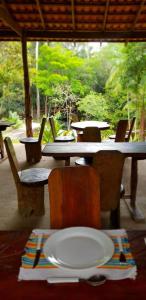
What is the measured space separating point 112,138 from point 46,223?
2.98m

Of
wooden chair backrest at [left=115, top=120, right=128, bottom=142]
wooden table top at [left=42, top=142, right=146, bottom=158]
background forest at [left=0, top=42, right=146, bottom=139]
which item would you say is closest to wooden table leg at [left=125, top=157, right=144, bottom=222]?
A: wooden table top at [left=42, top=142, right=146, bottom=158]

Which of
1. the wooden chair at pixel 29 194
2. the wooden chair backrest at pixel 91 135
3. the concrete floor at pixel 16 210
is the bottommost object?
the concrete floor at pixel 16 210

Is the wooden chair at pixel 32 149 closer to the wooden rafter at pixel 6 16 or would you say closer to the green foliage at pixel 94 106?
the wooden rafter at pixel 6 16

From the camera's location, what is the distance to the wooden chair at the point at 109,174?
2084 mm

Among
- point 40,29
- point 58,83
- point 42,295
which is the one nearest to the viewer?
point 42,295

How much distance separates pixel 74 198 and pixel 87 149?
1577mm

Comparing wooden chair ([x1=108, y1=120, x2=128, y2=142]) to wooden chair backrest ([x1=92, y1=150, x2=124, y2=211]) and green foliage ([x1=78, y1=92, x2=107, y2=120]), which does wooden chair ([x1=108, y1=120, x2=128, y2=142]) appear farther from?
green foliage ([x1=78, y1=92, x2=107, y2=120])

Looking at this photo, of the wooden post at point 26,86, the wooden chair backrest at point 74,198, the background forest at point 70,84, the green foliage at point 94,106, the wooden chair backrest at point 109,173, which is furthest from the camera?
the green foliage at point 94,106

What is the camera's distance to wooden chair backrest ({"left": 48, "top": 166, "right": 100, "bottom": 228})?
1426 millimetres

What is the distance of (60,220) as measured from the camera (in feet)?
4.65

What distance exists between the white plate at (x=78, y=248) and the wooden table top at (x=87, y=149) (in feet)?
5.60

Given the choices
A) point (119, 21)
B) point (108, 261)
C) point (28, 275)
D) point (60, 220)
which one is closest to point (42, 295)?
point (28, 275)

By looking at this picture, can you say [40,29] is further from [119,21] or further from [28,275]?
[28,275]

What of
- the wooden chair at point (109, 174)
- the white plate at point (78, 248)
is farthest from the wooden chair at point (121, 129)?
the white plate at point (78, 248)
